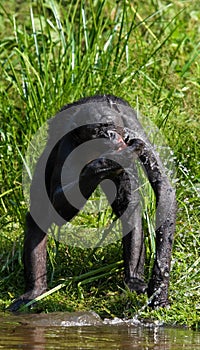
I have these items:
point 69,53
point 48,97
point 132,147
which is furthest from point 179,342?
point 69,53

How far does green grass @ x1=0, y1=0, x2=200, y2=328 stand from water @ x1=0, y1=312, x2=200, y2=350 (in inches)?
9.4

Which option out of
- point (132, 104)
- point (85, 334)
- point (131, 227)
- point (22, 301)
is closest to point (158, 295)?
point (131, 227)

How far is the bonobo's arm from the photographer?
479 centimetres

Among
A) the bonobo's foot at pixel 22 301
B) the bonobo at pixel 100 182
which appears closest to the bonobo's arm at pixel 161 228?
the bonobo at pixel 100 182

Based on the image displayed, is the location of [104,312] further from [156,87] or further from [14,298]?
[156,87]

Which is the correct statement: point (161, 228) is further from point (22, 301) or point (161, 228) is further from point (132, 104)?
point (132, 104)

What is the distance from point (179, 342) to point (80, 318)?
0.75m

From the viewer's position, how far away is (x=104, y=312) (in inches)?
195

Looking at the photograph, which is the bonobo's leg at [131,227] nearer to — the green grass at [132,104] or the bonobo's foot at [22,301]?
the green grass at [132,104]

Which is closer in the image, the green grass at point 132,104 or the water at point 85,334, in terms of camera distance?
the water at point 85,334

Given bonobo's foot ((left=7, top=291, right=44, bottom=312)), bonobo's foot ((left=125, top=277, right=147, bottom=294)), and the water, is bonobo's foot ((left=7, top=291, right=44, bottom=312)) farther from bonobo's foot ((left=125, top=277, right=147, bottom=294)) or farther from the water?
bonobo's foot ((left=125, top=277, right=147, bottom=294))

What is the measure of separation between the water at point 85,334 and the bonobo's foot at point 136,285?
1.16 feet

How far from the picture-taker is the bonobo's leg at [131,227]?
16.7 ft

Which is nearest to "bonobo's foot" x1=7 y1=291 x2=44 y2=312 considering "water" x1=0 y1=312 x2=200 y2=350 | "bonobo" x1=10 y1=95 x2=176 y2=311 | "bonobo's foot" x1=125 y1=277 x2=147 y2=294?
"bonobo" x1=10 y1=95 x2=176 y2=311
